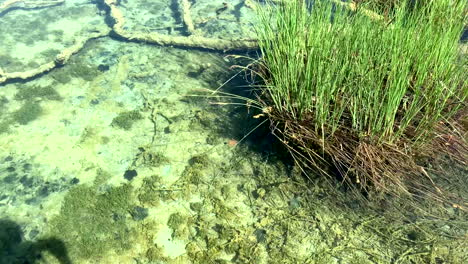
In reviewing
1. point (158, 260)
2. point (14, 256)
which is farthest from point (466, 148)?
point (14, 256)

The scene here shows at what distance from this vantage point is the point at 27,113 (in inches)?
138

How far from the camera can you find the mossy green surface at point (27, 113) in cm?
342

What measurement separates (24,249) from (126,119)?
149 cm

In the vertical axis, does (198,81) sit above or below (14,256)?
above

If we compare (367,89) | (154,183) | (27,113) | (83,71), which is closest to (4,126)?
(27,113)

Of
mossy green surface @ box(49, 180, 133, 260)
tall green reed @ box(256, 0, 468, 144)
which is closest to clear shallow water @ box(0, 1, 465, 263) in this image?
mossy green surface @ box(49, 180, 133, 260)

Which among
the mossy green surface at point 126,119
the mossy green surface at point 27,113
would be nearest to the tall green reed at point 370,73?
the mossy green surface at point 126,119

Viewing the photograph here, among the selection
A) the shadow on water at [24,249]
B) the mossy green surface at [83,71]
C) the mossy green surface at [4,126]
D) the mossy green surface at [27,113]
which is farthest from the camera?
the mossy green surface at [83,71]

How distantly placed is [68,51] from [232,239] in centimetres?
352

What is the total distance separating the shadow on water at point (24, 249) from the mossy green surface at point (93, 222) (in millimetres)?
52

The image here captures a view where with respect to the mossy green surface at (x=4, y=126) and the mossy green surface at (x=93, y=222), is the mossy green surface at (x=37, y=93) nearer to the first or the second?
the mossy green surface at (x=4, y=126)

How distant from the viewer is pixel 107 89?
3801mm

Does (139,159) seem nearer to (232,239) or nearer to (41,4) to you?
(232,239)

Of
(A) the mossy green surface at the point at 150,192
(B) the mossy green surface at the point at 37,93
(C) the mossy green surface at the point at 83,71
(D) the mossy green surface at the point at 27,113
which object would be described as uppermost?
(C) the mossy green surface at the point at 83,71
